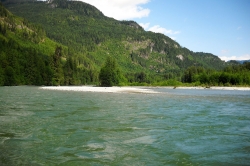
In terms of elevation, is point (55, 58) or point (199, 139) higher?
point (55, 58)

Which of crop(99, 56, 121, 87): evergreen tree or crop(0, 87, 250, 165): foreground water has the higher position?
crop(99, 56, 121, 87): evergreen tree

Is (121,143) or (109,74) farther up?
(109,74)

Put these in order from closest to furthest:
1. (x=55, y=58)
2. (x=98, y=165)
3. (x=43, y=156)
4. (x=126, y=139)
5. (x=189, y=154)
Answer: (x=98, y=165) < (x=43, y=156) < (x=189, y=154) < (x=126, y=139) < (x=55, y=58)

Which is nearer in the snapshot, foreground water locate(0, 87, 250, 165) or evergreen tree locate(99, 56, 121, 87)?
foreground water locate(0, 87, 250, 165)

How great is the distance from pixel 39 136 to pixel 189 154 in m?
8.84

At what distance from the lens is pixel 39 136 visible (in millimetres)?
13625

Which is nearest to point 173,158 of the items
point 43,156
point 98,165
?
point 98,165

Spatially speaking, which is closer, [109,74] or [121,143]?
[121,143]

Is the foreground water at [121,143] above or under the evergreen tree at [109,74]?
under

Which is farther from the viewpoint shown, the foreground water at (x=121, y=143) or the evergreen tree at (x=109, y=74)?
the evergreen tree at (x=109, y=74)

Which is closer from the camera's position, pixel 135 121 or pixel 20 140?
pixel 20 140

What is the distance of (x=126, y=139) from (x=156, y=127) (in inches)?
169

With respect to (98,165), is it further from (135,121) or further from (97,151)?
(135,121)

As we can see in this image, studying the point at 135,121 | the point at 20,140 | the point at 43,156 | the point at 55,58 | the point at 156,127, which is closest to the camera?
the point at 43,156
